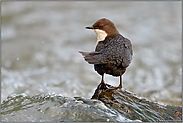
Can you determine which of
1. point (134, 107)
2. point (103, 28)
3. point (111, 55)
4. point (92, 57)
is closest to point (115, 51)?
point (111, 55)

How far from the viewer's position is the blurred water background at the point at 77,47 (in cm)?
671

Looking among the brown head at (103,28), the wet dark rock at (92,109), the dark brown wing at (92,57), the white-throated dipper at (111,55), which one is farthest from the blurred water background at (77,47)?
the dark brown wing at (92,57)

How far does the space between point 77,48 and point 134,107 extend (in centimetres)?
529

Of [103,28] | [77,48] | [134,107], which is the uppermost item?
[103,28]

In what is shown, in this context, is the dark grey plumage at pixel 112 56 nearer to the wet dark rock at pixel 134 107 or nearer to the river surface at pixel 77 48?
the wet dark rock at pixel 134 107

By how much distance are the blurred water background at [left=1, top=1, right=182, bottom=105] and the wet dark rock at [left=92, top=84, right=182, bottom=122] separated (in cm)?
234

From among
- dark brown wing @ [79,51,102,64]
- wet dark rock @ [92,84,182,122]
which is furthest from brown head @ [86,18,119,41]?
wet dark rock @ [92,84,182,122]

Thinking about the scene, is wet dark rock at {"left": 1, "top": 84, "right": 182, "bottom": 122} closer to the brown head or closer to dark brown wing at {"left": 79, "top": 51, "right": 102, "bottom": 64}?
dark brown wing at {"left": 79, "top": 51, "right": 102, "bottom": 64}

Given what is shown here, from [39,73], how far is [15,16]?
436cm

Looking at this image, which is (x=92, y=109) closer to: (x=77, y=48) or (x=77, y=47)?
(x=77, y=48)

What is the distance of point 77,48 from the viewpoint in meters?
8.50

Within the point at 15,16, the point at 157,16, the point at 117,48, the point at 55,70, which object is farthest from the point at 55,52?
the point at 157,16

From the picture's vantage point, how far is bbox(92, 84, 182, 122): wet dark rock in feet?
11.1

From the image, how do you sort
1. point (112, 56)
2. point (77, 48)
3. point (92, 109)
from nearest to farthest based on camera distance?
point (92, 109), point (112, 56), point (77, 48)
